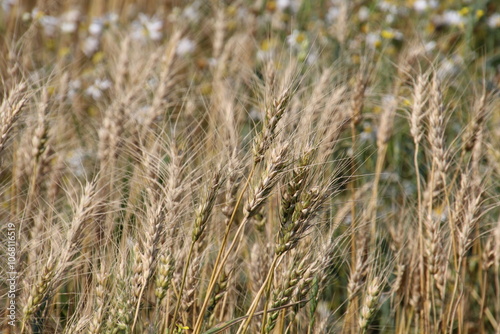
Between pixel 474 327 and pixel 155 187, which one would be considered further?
pixel 474 327

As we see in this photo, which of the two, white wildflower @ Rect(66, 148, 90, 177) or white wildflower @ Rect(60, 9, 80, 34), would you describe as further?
white wildflower @ Rect(60, 9, 80, 34)

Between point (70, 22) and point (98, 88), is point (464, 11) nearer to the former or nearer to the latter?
point (98, 88)

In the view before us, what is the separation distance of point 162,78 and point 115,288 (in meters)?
1.07

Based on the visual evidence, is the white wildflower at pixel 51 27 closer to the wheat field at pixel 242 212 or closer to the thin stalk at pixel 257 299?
the wheat field at pixel 242 212

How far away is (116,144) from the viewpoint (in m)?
2.13

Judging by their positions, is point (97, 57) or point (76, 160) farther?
point (97, 57)

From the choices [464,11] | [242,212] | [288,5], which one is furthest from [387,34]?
[242,212]

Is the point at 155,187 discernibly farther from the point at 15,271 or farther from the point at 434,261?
the point at 434,261

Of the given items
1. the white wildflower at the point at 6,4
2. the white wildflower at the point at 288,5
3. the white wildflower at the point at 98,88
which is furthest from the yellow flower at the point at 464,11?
the white wildflower at the point at 6,4

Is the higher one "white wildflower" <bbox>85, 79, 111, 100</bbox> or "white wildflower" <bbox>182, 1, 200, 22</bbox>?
"white wildflower" <bbox>182, 1, 200, 22</bbox>

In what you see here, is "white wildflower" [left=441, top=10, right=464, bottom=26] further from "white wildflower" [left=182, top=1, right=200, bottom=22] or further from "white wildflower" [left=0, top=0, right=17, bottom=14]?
"white wildflower" [left=0, top=0, right=17, bottom=14]

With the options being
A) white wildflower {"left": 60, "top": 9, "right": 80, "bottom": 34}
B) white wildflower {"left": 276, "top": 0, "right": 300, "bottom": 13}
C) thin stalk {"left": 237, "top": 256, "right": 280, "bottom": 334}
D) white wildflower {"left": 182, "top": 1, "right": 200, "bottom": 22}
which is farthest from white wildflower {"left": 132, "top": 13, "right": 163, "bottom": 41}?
thin stalk {"left": 237, "top": 256, "right": 280, "bottom": 334}

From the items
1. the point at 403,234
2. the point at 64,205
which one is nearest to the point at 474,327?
the point at 403,234

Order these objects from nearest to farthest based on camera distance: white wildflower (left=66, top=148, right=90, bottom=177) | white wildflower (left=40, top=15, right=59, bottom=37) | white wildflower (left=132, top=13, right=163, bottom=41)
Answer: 1. white wildflower (left=66, top=148, right=90, bottom=177)
2. white wildflower (left=132, top=13, right=163, bottom=41)
3. white wildflower (left=40, top=15, right=59, bottom=37)
